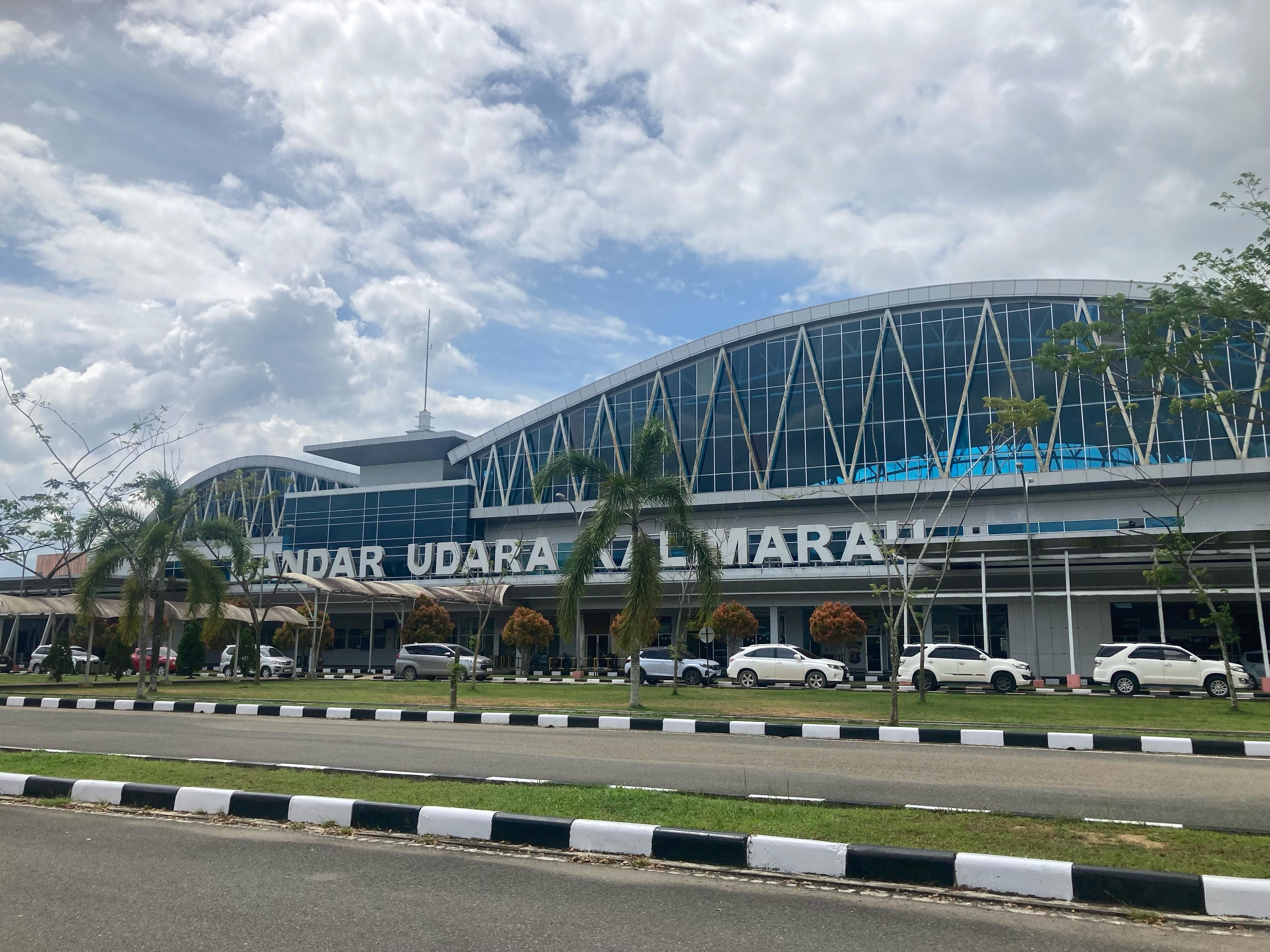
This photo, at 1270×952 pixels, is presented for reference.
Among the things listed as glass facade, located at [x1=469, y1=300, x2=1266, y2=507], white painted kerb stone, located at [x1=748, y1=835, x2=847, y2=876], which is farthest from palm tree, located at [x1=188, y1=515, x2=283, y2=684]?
white painted kerb stone, located at [x1=748, y1=835, x2=847, y2=876]

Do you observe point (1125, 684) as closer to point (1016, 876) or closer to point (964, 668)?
point (964, 668)

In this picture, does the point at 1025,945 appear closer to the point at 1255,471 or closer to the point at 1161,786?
the point at 1161,786

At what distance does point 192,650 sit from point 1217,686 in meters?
33.7

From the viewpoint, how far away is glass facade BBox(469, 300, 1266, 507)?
43.6 m

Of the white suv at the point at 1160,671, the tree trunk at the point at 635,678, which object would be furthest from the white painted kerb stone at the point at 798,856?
the white suv at the point at 1160,671

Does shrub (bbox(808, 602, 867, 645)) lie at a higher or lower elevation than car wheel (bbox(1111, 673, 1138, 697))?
higher

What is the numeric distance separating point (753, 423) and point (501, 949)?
46.6 meters

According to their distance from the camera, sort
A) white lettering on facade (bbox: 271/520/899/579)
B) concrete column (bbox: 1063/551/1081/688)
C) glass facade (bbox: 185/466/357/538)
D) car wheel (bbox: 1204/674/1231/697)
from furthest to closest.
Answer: glass facade (bbox: 185/466/357/538) → white lettering on facade (bbox: 271/520/899/579) → concrete column (bbox: 1063/551/1081/688) → car wheel (bbox: 1204/674/1231/697)

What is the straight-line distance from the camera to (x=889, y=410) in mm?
47719

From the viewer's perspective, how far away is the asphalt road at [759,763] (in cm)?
906

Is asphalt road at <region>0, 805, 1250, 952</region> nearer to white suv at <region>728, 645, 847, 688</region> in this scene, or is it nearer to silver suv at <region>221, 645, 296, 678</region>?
white suv at <region>728, 645, 847, 688</region>

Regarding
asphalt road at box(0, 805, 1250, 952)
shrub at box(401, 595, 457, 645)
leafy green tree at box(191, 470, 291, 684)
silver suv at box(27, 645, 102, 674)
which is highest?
leafy green tree at box(191, 470, 291, 684)

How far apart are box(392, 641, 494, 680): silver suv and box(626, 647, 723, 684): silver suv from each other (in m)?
6.63

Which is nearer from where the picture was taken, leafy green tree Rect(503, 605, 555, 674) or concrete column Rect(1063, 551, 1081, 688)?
concrete column Rect(1063, 551, 1081, 688)
